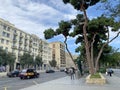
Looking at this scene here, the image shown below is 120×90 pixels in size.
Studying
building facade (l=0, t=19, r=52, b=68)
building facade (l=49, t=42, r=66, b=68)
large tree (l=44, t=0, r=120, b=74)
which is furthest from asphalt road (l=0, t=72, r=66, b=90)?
building facade (l=49, t=42, r=66, b=68)

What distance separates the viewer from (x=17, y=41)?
93625mm

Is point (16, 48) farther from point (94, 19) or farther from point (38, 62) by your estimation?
point (94, 19)

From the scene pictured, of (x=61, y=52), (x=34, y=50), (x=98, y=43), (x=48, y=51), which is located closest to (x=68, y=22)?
(x=98, y=43)

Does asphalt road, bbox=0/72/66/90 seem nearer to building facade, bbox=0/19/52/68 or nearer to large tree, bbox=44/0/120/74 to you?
large tree, bbox=44/0/120/74

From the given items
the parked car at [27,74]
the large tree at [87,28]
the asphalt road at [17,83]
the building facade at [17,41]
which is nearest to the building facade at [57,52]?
the building facade at [17,41]

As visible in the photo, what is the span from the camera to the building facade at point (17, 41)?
82.8 meters

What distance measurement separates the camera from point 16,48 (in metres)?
91.6

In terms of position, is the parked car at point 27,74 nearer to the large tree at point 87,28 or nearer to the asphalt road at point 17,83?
the asphalt road at point 17,83

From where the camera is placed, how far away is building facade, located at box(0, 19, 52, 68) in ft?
272

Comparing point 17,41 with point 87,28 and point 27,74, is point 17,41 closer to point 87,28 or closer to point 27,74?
point 27,74

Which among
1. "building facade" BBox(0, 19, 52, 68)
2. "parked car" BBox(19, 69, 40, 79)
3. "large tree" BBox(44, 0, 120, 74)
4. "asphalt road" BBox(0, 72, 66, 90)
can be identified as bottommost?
"asphalt road" BBox(0, 72, 66, 90)

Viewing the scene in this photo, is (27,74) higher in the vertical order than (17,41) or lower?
lower

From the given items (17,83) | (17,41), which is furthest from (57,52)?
(17,83)

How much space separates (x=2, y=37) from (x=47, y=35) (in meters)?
45.6
